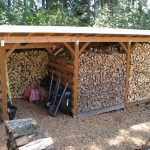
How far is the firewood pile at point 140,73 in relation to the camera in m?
7.95

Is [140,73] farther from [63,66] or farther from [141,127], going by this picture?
[63,66]

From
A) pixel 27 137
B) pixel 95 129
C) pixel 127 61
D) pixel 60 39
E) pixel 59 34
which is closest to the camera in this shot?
pixel 27 137

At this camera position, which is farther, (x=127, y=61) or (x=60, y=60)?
(x=127, y=61)

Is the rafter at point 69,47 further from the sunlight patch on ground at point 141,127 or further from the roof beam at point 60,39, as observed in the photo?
the sunlight patch on ground at point 141,127

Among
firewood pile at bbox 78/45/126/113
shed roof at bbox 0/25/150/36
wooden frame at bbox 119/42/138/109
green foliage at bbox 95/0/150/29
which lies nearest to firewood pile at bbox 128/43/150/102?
wooden frame at bbox 119/42/138/109

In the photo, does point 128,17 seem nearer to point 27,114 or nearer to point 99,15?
point 99,15

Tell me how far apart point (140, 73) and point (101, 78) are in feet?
4.84

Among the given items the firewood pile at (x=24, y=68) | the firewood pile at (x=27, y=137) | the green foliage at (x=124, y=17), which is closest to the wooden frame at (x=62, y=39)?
the firewood pile at (x=24, y=68)

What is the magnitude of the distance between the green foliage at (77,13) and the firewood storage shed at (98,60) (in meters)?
6.35

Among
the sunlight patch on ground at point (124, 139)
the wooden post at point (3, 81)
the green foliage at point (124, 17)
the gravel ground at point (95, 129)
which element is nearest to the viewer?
the gravel ground at point (95, 129)

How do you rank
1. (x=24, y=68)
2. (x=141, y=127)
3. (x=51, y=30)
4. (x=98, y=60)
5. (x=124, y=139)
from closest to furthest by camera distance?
(x=51, y=30), (x=124, y=139), (x=141, y=127), (x=98, y=60), (x=24, y=68)

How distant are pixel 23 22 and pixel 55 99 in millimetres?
7378

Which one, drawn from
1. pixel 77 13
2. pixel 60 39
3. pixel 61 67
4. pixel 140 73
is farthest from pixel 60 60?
pixel 77 13

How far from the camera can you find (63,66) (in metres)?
7.32
